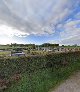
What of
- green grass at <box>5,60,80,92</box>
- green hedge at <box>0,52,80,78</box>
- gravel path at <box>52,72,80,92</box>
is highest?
green hedge at <box>0,52,80,78</box>

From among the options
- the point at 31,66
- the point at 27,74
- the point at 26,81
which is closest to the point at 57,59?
the point at 31,66

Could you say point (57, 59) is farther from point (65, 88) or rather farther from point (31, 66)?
point (65, 88)

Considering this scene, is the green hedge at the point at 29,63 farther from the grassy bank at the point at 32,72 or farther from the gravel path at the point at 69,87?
the gravel path at the point at 69,87

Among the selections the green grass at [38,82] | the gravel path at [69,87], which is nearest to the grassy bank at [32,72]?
the green grass at [38,82]

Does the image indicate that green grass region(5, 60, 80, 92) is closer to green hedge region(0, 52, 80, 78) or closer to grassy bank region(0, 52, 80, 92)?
grassy bank region(0, 52, 80, 92)

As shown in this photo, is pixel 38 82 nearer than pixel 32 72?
Yes

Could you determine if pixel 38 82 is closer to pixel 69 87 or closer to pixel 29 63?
pixel 69 87

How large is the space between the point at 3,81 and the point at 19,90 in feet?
4.47

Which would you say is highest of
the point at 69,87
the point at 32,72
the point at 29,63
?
the point at 29,63

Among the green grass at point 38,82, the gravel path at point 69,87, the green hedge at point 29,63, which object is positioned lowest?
the gravel path at point 69,87

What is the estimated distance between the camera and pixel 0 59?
1130 centimetres

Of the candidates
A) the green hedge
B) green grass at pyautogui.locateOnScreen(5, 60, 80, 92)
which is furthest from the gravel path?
the green hedge

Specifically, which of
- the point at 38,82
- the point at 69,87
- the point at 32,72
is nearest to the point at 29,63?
the point at 32,72

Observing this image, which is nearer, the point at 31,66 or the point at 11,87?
the point at 11,87
